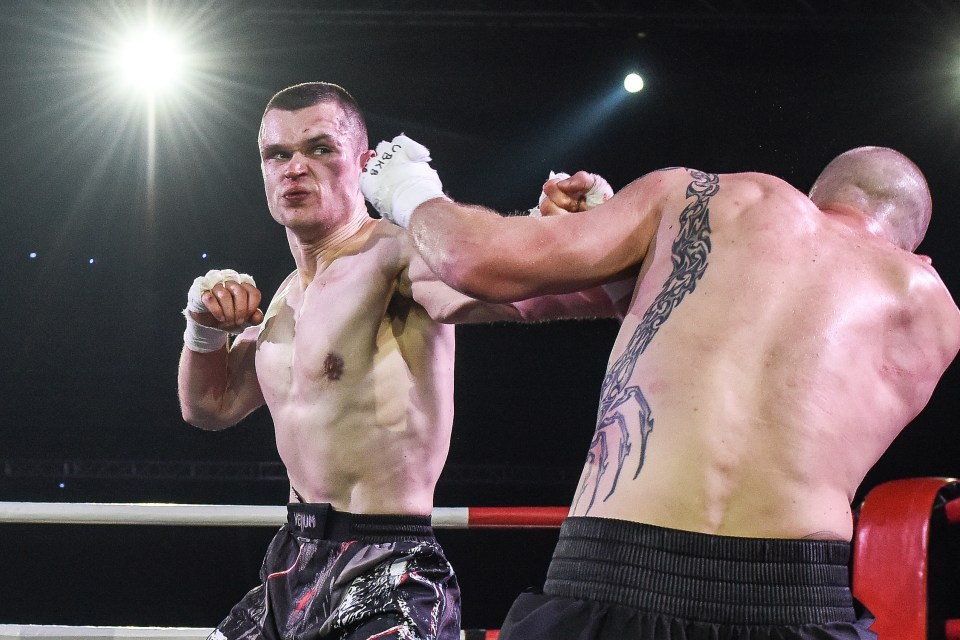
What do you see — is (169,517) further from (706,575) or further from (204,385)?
(706,575)

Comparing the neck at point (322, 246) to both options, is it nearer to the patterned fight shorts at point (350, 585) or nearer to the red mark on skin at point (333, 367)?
the red mark on skin at point (333, 367)

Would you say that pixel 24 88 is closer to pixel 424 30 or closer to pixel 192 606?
pixel 424 30

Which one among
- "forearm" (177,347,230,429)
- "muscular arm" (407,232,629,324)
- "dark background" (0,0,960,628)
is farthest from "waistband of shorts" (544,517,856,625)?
"dark background" (0,0,960,628)

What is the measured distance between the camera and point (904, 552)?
6.44 ft

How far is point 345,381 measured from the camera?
75.5 inches

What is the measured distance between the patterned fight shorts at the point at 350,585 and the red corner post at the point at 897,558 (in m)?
0.88

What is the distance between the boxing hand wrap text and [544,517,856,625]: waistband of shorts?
1238 millimetres

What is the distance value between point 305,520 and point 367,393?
0.29 metres

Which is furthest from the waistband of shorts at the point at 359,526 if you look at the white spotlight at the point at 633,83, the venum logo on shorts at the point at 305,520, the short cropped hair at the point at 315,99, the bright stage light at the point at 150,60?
the white spotlight at the point at 633,83

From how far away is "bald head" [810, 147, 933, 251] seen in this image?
1.42 meters

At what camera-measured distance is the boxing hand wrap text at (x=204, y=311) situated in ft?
6.99

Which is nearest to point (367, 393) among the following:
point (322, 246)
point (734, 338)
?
point (322, 246)

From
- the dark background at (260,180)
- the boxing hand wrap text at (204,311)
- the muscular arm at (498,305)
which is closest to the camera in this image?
the muscular arm at (498,305)

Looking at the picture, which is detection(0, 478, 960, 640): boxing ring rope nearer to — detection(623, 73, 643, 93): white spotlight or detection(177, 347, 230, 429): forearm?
detection(177, 347, 230, 429): forearm
